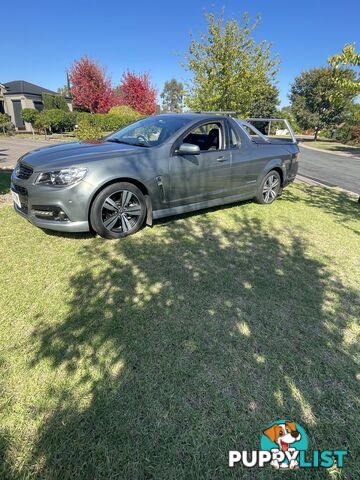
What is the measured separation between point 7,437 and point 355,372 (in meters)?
2.31

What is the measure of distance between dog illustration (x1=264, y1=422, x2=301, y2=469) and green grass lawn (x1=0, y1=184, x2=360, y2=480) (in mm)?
51

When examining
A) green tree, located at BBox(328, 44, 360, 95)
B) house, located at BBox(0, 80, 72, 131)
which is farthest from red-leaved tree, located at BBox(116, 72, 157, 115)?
green tree, located at BBox(328, 44, 360, 95)

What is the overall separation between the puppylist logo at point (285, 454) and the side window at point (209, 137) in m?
3.89

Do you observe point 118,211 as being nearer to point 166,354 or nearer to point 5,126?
point 166,354

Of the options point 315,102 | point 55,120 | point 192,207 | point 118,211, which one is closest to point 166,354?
point 118,211

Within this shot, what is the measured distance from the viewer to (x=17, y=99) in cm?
3039

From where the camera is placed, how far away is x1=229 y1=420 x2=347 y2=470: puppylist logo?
1.55 m

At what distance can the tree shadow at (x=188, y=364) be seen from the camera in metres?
1.54

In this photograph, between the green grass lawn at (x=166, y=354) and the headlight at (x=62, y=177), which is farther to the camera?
the headlight at (x=62, y=177)

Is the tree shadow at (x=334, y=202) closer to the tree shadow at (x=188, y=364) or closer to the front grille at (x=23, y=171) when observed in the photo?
the tree shadow at (x=188, y=364)

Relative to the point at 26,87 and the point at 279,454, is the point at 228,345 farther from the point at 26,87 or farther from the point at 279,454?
the point at 26,87

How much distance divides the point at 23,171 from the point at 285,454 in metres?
3.82

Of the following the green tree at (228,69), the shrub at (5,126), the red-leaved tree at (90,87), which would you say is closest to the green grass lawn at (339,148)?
the green tree at (228,69)

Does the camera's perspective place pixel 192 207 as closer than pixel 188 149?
No
